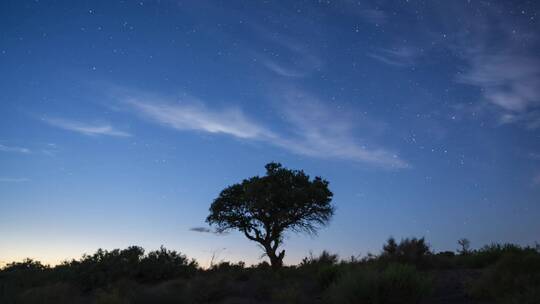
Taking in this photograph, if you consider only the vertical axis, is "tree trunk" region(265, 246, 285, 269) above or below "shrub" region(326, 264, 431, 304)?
above

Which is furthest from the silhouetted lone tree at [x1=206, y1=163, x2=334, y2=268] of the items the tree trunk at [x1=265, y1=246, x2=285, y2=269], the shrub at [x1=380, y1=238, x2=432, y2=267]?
the shrub at [x1=380, y1=238, x2=432, y2=267]

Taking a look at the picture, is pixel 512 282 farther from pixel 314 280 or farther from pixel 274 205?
pixel 274 205

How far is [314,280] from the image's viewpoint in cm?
1591

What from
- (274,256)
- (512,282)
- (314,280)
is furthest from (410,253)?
(274,256)

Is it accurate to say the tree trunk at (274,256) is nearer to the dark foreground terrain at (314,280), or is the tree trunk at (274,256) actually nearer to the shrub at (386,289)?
the dark foreground terrain at (314,280)

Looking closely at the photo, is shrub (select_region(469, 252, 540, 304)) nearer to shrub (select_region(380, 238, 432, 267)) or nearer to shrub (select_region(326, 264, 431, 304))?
shrub (select_region(326, 264, 431, 304))

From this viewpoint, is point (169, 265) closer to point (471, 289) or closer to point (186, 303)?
point (186, 303)

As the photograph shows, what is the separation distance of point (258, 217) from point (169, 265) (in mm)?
13115

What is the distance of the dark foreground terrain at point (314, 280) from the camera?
33.6ft

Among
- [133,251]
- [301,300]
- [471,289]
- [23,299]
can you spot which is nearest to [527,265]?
[471,289]

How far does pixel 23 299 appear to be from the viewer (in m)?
11.5

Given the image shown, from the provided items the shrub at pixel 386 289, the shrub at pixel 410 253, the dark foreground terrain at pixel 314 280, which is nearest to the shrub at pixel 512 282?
the dark foreground terrain at pixel 314 280

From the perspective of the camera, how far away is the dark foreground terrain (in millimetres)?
10242

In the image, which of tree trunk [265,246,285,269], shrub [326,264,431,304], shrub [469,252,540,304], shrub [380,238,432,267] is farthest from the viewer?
tree trunk [265,246,285,269]
